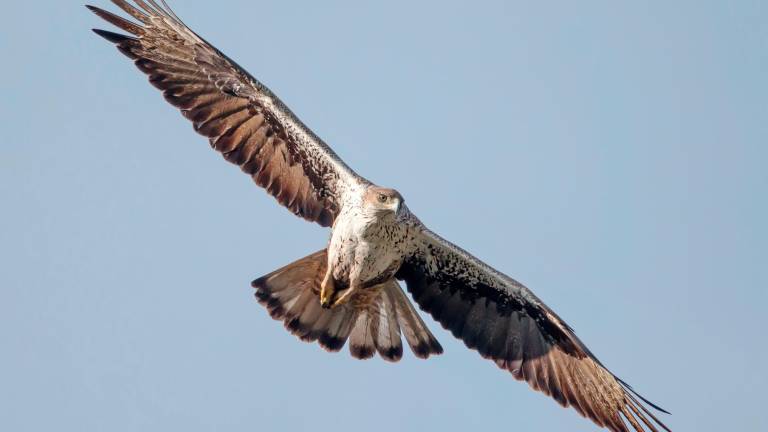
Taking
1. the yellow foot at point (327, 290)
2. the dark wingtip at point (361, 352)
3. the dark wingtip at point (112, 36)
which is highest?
the dark wingtip at point (112, 36)

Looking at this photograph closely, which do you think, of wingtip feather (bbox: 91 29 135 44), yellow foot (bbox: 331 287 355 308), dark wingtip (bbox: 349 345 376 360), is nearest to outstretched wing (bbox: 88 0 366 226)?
wingtip feather (bbox: 91 29 135 44)

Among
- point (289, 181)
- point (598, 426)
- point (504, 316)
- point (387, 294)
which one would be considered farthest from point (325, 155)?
point (598, 426)

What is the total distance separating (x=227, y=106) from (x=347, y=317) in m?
2.05

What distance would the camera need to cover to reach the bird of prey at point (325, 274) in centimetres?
1192

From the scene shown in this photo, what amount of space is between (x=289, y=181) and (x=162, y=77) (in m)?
1.38

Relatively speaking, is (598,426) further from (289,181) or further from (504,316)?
(289,181)

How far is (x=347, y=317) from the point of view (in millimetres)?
12148

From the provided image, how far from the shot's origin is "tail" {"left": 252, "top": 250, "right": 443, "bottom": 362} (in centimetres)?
1206

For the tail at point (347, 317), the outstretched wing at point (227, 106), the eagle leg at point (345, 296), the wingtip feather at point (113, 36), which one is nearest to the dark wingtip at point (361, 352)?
the tail at point (347, 317)

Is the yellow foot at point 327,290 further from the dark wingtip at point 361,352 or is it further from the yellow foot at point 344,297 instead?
the dark wingtip at point 361,352

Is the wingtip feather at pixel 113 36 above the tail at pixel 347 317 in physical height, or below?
above

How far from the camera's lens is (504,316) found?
1219 cm

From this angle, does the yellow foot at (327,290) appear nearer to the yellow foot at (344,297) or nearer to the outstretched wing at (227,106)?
the yellow foot at (344,297)

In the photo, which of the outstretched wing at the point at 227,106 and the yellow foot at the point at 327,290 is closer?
the yellow foot at the point at 327,290
